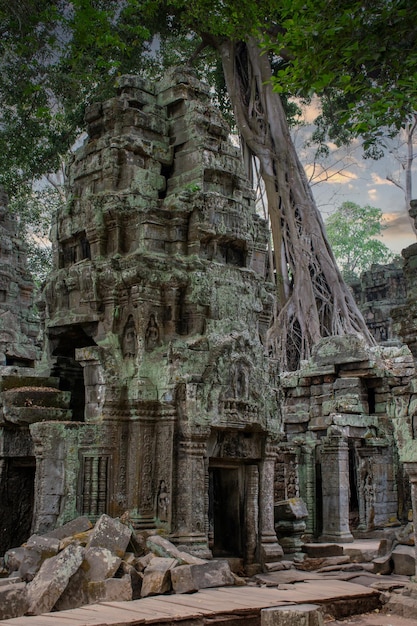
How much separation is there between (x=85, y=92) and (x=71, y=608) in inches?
540

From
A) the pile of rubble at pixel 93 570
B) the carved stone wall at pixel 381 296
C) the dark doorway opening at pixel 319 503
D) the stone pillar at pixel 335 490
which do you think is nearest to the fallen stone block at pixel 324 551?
the stone pillar at pixel 335 490

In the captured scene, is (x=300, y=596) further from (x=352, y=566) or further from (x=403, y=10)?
(x=403, y=10)

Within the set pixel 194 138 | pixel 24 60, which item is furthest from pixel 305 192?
pixel 194 138

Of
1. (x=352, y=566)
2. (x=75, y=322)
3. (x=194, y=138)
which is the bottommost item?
(x=352, y=566)

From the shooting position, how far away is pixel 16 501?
10211 mm

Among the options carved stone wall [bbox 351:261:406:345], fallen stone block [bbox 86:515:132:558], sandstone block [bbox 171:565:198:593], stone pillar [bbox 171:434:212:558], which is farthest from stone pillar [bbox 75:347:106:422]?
carved stone wall [bbox 351:261:406:345]

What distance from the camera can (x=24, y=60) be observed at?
17141 millimetres

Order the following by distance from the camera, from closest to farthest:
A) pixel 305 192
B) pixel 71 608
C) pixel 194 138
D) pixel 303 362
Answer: pixel 71 608
pixel 194 138
pixel 303 362
pixel 305 192

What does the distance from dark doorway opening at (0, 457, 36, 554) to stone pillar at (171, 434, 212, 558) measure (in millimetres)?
2281

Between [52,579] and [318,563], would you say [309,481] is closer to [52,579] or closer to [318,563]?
[318,563]

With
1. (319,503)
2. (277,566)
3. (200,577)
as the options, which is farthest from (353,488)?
(200,577)

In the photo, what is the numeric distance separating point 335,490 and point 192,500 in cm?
505

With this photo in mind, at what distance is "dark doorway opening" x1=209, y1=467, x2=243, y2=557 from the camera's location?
10.4 m

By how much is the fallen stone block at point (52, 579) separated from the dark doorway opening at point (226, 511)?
310cm
